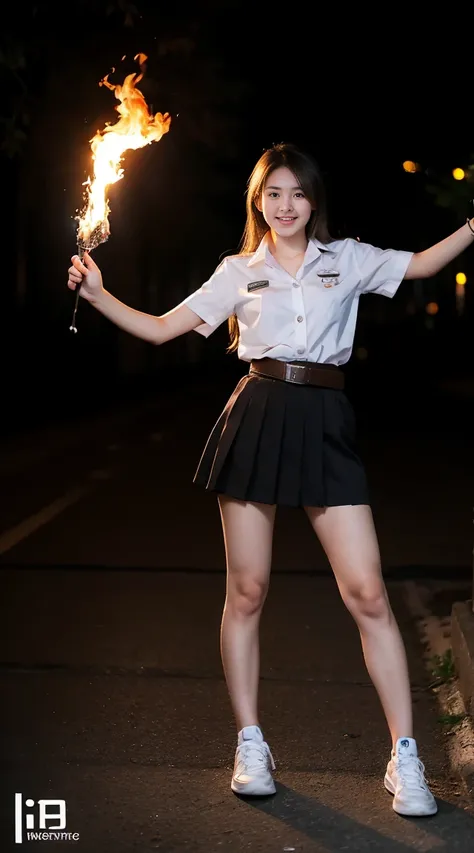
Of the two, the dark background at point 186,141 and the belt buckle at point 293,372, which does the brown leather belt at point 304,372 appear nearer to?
the belt buckle at point 293,372

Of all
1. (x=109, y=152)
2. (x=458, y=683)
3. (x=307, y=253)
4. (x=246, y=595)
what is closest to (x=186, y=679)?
(x=458, y=683)

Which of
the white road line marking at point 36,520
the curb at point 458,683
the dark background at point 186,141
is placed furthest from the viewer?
the dark background at point 186,141

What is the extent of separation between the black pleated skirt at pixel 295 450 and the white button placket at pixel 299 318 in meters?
0.13

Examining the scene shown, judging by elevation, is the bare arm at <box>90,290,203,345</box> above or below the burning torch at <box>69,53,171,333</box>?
below

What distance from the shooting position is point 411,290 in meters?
103

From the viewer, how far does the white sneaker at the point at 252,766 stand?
15.2 feet

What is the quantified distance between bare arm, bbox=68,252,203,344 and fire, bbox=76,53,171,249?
87mm

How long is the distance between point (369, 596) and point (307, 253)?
111cm

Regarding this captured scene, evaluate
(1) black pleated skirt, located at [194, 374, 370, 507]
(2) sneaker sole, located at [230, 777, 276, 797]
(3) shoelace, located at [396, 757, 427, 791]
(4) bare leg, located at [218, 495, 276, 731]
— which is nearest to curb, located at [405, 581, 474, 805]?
(3) shoelace, located at [396, 757, 427, 791]

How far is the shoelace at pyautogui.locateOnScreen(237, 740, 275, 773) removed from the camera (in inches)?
184

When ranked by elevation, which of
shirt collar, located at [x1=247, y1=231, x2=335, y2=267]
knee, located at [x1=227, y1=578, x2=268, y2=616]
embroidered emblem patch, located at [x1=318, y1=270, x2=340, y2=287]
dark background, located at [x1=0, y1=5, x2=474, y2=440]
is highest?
dark background, located at [x1=0, y1=5, x2=474, y2=440]

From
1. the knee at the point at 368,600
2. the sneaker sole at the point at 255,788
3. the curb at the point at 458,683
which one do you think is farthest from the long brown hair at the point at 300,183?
the curb at the point at 458,683

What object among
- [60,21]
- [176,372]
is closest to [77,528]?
[60,21]

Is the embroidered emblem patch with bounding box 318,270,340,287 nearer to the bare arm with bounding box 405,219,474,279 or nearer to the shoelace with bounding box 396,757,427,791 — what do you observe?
the bare arm with bounding box 405,219,474,279
